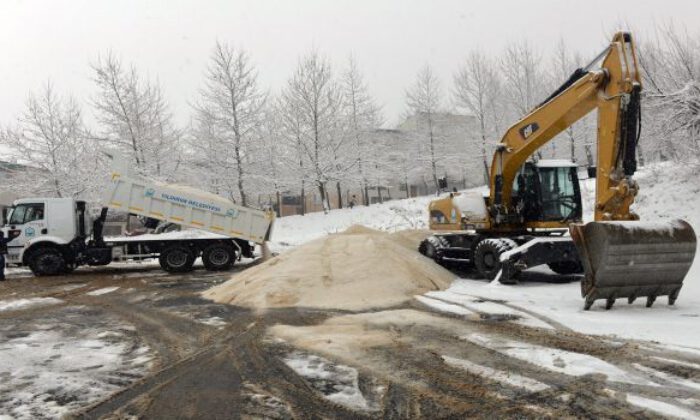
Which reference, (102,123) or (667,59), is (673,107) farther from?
(102,123)

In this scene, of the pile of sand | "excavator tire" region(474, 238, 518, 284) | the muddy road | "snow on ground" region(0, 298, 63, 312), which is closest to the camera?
the muddy road

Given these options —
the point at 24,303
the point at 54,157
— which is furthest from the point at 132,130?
the point at 24,303

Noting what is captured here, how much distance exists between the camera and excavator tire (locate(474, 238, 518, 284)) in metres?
11.6

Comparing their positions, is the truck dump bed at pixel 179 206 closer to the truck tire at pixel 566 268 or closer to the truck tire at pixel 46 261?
the truck tire at pixel 46 261

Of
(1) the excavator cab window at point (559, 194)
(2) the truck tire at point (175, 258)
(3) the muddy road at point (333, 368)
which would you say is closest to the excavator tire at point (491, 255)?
(1) the excavator cab window at point (559, 194)

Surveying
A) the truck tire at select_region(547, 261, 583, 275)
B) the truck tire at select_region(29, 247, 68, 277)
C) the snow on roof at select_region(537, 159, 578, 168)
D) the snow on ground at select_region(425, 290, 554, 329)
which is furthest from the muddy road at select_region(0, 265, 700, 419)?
the truck tire at select_region(29, 247, 68, 277)

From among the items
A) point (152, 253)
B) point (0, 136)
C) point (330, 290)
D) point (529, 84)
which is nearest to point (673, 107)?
point (330, 290)

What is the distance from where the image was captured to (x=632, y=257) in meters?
7.72

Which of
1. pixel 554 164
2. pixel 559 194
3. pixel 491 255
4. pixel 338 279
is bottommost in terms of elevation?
pixel 338 279

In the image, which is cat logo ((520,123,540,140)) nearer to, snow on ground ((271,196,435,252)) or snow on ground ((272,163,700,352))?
snow on ground ((272,163,700,352))

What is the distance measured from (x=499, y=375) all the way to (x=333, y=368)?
1664 millimetres

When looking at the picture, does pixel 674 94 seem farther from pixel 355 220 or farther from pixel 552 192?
pixel 355 220

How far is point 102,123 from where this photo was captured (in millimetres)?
32344

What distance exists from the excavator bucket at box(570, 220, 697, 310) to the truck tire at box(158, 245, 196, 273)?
1326cm
